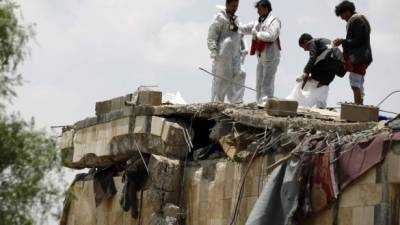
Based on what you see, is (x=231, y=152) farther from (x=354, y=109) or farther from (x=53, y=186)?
(x=53, y=186)

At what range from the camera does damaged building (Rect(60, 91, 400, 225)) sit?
23.9m

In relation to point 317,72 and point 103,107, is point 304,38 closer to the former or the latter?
point 317,72

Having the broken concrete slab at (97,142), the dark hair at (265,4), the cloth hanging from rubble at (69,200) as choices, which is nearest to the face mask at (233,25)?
the dark hair at (265,4)

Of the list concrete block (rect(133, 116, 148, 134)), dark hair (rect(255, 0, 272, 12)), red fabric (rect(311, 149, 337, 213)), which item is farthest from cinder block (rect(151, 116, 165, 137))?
red fabric (rect(311, 149, 337, 213))

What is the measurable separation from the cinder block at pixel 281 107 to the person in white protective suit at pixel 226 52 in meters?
2.84

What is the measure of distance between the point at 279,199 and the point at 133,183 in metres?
4.61

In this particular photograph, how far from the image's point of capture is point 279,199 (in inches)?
981

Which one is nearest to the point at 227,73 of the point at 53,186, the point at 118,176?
the point at 118,176

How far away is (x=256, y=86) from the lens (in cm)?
2964

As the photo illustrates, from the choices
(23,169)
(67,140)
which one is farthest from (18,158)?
(67,140)

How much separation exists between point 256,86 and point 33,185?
10.0 m

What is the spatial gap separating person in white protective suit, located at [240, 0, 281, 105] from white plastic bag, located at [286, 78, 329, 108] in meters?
0.46

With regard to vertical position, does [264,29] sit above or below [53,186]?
above

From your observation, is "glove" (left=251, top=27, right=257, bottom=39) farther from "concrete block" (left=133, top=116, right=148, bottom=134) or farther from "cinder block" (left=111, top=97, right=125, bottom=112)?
"cinder block" (left=111, top=97, right=125, bottom=112)
